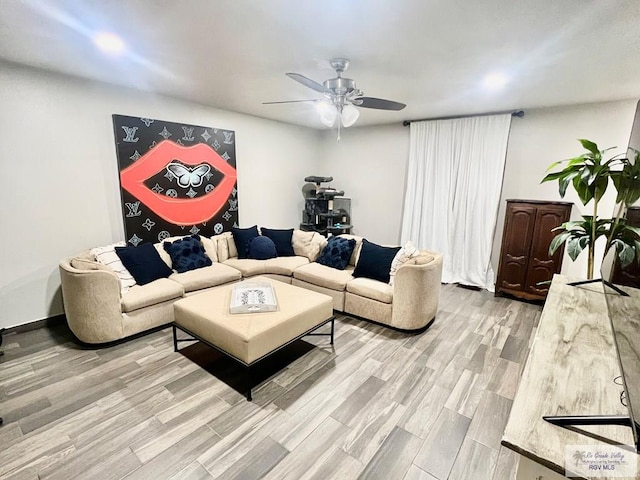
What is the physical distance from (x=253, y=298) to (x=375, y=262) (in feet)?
5.04

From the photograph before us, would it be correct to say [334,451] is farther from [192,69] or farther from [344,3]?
[192,69]

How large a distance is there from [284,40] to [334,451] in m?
2.72

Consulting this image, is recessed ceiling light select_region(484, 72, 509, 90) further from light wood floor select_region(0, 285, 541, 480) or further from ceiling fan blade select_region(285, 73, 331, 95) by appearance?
light wood floor select_region(0, 285, 541, 480)

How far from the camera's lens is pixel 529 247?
392 centimetres

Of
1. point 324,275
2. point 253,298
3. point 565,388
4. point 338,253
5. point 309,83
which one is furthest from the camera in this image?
point 338,253

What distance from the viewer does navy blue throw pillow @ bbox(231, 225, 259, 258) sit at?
4379mm

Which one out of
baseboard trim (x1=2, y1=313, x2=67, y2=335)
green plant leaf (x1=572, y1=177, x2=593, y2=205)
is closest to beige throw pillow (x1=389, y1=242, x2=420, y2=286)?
green plant leaf (x1=572, y1=177, x2=593, y2=205)

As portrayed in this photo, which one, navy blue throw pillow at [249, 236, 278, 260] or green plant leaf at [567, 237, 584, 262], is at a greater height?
green plant leaf at [567, 237, 584, 262]

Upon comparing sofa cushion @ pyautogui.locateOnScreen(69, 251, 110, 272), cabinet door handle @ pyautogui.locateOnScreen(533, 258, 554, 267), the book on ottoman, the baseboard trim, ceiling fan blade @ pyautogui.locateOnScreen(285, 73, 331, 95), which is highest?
ceiling fan blade @ pyautogui.locateOnScreen(285, 73, 331, 95)

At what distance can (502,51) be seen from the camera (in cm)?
228

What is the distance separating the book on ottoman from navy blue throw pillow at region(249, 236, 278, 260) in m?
1.30

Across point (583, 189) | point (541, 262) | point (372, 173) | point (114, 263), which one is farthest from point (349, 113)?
point (541, 262)


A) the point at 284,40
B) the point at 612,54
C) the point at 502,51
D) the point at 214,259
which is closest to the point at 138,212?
the point at 214,259

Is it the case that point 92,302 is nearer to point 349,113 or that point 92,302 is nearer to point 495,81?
point 349,113
